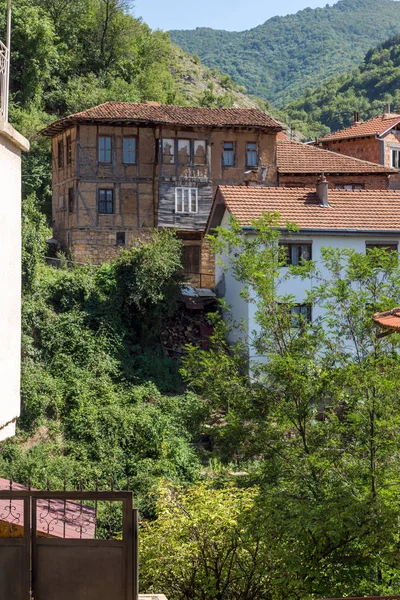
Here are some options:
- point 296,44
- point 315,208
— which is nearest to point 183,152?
point 315,208

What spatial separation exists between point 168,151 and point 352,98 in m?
59.6

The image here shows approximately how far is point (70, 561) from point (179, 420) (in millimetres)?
19377

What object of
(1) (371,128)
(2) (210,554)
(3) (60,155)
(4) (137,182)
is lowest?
(2) (210,554)

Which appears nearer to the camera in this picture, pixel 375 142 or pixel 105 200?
pixel 105 200

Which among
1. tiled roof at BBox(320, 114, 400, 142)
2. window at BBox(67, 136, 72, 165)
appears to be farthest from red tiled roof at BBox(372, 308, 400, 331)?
tiled roof at BBox(320, 114, 400, 142)

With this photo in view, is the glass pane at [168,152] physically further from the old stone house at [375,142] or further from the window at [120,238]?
the old stone house at [375,142]

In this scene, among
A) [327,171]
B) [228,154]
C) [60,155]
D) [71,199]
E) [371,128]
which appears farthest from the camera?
[371,128]

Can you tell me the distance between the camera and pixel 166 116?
38.5 metres

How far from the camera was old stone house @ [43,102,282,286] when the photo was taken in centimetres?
3809

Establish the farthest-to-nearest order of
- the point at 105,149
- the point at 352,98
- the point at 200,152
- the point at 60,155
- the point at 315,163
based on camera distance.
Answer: the point at 352,98, the point at 315,163, the point at 60,155, the point at 200,152, the point at 105,149

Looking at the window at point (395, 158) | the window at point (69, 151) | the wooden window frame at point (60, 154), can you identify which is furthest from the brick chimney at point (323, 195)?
the window at point (395, 158)

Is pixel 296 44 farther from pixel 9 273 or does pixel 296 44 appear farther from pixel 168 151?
pixel 9 273

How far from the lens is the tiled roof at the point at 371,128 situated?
50281 mm

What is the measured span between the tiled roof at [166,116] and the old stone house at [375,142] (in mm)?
11835
